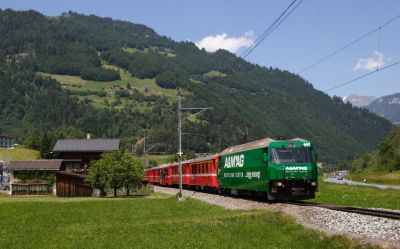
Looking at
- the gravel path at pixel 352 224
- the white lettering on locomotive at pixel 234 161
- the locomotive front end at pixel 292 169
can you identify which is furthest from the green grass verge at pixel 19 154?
the gravel path at pixel 352 224

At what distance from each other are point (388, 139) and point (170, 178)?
97614mm

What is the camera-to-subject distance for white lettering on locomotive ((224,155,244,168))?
4262cm

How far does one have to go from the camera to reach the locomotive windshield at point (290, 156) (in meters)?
35.0

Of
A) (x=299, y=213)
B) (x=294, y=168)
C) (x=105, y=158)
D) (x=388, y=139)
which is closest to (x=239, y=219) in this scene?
(x=299, y=213)

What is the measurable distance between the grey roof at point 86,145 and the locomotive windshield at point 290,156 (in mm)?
71728

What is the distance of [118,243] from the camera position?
21156mm

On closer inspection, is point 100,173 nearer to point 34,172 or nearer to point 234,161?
point 34,172

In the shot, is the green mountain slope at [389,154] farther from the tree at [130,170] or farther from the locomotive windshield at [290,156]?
the locomotive windshield at [290,156]

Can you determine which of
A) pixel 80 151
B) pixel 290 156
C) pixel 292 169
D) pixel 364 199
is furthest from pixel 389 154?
pixel 292 169

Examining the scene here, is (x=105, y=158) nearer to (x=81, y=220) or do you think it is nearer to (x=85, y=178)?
(x=85, y=178)

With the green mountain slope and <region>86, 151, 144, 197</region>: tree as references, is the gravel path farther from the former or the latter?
the green mountain slope

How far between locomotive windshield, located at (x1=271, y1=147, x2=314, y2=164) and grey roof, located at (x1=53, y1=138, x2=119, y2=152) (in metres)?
71.7

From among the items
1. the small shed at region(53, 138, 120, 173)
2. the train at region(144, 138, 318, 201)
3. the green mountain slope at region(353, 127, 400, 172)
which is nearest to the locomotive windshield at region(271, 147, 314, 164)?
the train at region(144, 138, 318, 201)

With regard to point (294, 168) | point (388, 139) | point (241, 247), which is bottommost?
point (241, 247)
